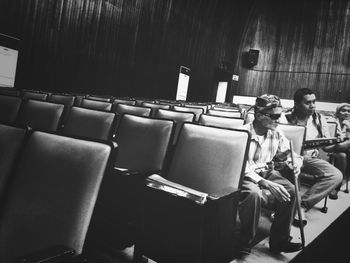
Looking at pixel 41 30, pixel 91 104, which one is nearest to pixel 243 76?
pixel 41 30

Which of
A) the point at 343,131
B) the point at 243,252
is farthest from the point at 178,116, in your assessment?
the point at 343,131

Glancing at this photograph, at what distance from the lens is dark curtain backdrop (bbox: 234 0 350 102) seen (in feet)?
35.4

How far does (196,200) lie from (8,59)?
5088 millimetres

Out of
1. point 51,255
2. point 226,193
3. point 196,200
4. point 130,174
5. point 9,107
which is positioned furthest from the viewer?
point 9,107

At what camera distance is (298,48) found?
1152 cm

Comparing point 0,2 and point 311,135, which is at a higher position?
point 0,2

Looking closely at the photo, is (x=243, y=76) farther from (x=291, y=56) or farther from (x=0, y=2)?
(x=0, y=2)

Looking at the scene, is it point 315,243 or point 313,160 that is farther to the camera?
point 313,160

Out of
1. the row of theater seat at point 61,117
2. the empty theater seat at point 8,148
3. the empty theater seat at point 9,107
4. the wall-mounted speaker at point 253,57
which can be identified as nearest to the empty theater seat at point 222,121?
the row of theater seat at point 61,117

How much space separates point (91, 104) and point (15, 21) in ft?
10.7

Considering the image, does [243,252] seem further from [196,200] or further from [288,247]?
[196,200]

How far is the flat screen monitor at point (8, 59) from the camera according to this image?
500 centimetres

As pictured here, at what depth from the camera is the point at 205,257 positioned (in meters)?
1.34

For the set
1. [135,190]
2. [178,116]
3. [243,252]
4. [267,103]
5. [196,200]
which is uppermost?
[267,103]
